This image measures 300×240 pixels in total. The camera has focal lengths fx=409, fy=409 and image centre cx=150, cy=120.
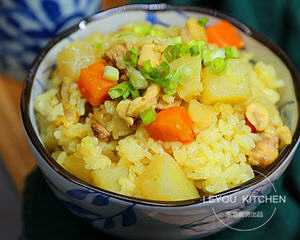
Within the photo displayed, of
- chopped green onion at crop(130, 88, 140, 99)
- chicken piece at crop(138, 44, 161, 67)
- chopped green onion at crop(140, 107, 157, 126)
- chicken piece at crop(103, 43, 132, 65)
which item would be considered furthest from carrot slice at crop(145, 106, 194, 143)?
chicken piece at crop(103, 43, 132, 65)

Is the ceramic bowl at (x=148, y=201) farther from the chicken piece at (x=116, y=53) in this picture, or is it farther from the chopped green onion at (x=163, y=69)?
the chopped green onion at (x=163, y=69)

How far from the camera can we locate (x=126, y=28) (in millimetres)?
2301

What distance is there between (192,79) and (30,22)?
1.72 m

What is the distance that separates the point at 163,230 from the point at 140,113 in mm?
516

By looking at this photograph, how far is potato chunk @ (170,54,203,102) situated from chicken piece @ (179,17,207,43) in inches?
11.7

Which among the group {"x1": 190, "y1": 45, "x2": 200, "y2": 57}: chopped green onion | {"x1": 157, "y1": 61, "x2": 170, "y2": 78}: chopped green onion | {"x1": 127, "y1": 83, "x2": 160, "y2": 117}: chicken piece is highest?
{"x1": 190, "y1": 45, "x2": 200, "y2": 57}: chopped green onion

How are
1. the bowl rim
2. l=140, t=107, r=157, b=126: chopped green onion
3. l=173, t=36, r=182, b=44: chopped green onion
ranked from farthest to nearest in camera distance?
l=173, t=36, r=182, b=44: chopped green onion < l=140, t=107, r=157, b=126: chopped green onion < the bowl rim

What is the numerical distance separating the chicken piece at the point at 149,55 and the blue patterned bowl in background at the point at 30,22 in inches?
53.3

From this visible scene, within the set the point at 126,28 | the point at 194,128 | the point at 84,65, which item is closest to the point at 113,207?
the point at 194,128

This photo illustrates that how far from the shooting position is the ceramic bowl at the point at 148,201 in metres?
1.60

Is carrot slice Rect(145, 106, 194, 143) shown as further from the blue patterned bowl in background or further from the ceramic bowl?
the blue patterned bowl in background

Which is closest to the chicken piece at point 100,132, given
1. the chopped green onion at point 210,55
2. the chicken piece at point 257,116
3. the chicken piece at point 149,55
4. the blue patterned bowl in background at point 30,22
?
the chicken piece at point 149,55

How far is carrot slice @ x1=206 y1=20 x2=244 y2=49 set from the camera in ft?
7.52

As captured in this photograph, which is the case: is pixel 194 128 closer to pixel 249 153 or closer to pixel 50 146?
pixel 249 153
